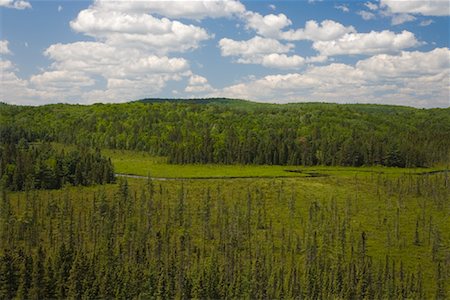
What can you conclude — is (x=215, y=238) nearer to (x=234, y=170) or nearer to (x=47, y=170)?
(x=47, y=170)

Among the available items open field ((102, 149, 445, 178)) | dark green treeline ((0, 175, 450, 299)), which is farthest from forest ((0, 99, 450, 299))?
open field ((102, 149, 445, 178))

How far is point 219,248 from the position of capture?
83.7 meters

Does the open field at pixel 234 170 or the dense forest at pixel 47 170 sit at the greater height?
the dense forest at pixel 47 170

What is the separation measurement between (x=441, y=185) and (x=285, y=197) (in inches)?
2229

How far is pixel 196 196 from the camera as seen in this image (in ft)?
402

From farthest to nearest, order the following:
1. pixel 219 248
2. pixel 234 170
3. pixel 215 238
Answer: pixel 234 170, pixel 215 238, pixel 219 248

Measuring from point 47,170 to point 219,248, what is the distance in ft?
223

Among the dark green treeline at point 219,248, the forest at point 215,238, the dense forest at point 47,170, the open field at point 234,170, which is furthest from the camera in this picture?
the open field at point 234,170

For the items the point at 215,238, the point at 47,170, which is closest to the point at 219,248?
the point at 215,238

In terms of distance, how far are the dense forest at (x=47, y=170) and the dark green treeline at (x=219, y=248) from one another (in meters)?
7.13

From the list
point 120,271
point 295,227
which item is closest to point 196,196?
point 295,227

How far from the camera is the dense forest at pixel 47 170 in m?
124

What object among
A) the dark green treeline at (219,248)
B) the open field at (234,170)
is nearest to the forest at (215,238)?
the dark green treeline at (219,248)

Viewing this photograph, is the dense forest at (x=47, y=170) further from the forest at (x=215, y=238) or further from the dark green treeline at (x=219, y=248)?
the dark green treeline at (x=219, y=248)
